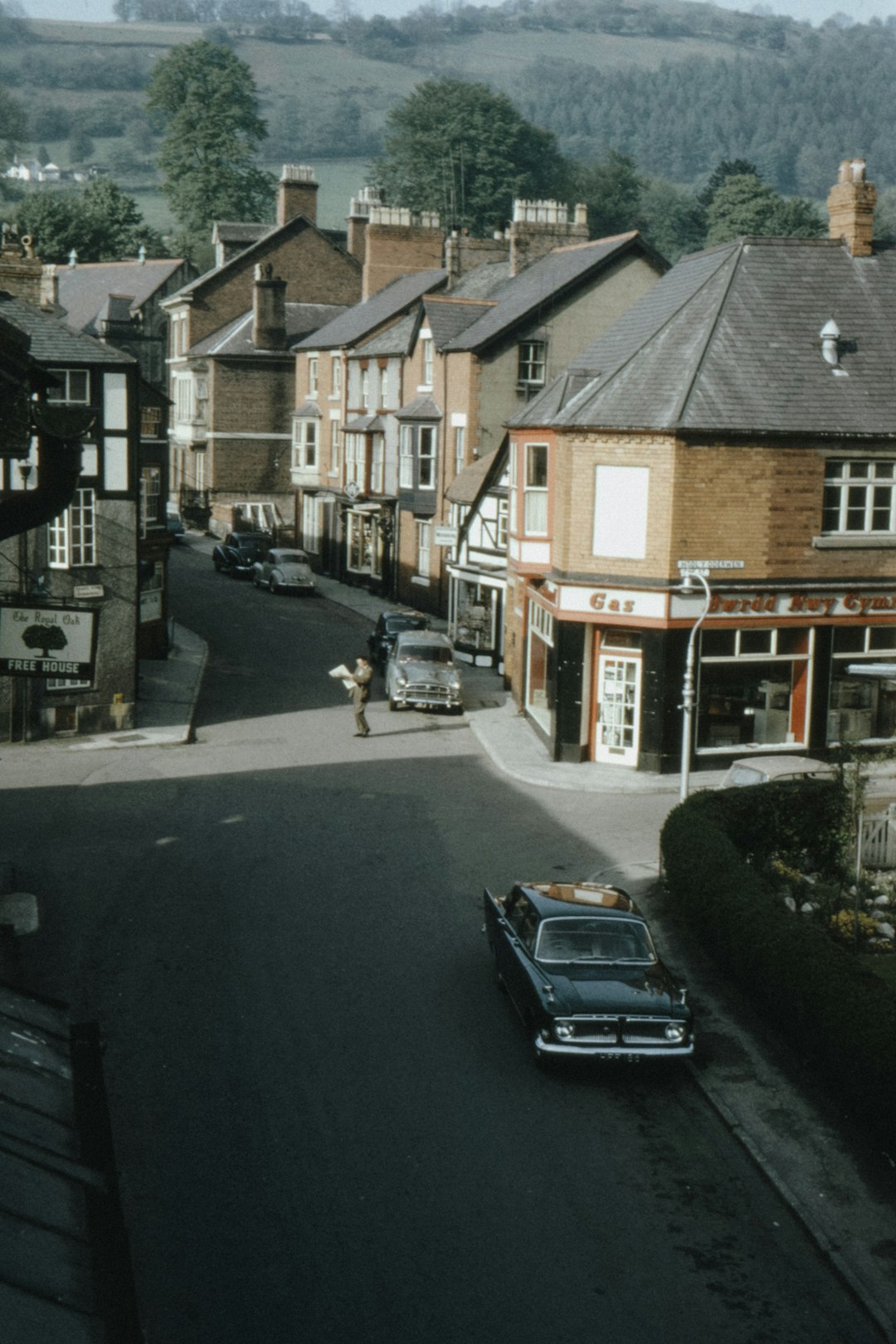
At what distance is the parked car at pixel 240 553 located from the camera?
58.6 m

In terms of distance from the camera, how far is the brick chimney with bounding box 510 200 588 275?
52.4 metres

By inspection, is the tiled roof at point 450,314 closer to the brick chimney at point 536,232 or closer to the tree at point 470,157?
the brick chimney at point 536,232

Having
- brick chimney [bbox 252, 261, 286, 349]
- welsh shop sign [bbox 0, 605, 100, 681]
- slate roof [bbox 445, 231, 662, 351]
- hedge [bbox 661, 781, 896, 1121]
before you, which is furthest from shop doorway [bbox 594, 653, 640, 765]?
brick chimney [bbox 252, 261, 286, 349]

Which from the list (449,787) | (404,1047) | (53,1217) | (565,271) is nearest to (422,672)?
(449,787)

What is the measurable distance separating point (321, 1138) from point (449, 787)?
613 inches

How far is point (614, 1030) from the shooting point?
14.7 meters

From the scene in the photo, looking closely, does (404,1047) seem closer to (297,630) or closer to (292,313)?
(297,630)

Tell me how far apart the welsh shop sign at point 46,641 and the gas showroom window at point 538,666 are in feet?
54.9

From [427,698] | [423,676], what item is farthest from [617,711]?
[423,676]

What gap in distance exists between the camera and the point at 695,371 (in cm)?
2922

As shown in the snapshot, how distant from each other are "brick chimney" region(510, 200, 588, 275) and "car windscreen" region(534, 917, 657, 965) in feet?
131

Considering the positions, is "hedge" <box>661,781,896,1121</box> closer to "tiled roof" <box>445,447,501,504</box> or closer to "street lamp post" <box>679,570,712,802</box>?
"street lamp post" <box>679,570,712,802</box>

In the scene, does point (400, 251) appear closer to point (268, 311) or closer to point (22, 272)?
point (268, 311)

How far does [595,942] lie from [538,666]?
19.3 meters
